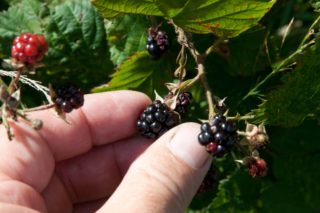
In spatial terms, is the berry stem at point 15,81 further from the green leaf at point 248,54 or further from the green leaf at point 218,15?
the green leaf at point 248,54

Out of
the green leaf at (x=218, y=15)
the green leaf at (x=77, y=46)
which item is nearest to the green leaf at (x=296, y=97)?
the green leaf at (x=218, y=15)

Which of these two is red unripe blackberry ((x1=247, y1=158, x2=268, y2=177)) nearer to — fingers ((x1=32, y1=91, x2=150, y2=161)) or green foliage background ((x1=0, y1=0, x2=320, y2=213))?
green foliage background ((x1=0, y1=0, x2=320, y2=213))

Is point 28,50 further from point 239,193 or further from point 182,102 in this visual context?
point 239,193

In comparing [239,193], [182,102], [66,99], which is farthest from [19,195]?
[239,193]

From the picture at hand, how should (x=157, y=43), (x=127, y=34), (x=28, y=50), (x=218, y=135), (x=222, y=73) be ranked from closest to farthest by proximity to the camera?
(x=28, y=50), (x=218, y=135), (x=157, y=43), (x=127, y=34), (x=222, y=73)

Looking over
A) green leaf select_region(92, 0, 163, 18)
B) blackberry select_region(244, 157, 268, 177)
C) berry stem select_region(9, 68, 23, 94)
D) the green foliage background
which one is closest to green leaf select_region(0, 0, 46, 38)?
the green foliage background

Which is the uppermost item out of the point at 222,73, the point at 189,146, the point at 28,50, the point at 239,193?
the point at 28,50
